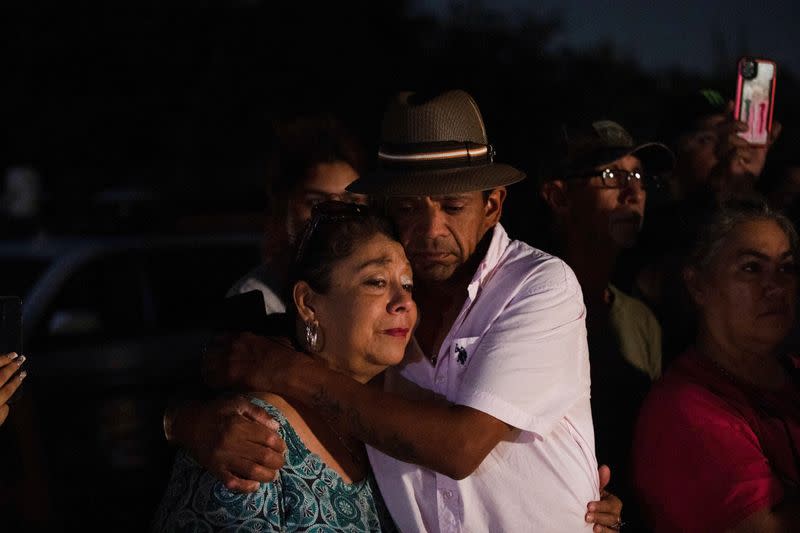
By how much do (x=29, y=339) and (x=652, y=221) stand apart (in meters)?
3.84

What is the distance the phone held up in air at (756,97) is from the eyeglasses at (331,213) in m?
2.02

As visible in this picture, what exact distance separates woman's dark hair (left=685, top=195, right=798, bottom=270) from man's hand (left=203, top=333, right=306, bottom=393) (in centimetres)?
140

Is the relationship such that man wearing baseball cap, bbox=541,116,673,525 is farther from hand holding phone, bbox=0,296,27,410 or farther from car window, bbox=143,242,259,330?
car window, bbox=143,242,259,330

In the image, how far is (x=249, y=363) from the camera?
2.90 m

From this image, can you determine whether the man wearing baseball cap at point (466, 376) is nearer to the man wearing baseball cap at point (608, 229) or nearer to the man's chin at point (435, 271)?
the man's chin at point (435, 271)

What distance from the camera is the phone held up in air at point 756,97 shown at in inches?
172

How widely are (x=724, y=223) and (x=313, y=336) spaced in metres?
1.39

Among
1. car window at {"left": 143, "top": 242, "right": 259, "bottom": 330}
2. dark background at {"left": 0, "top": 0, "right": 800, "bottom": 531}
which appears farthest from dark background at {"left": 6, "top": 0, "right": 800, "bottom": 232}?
car window at {"left": 143, "top": 242, "right": 259, "bottom": 330}

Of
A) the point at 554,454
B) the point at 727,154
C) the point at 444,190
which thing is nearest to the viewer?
the point at 554,454

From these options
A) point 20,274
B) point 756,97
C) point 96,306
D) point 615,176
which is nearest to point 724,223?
point 615,176

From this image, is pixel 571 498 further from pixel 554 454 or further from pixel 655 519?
pixel 655 519

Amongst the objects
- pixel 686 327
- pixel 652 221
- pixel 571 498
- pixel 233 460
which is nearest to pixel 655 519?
pixel 571 498

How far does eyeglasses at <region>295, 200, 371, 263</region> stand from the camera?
123 inches

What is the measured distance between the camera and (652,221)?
4590mm
